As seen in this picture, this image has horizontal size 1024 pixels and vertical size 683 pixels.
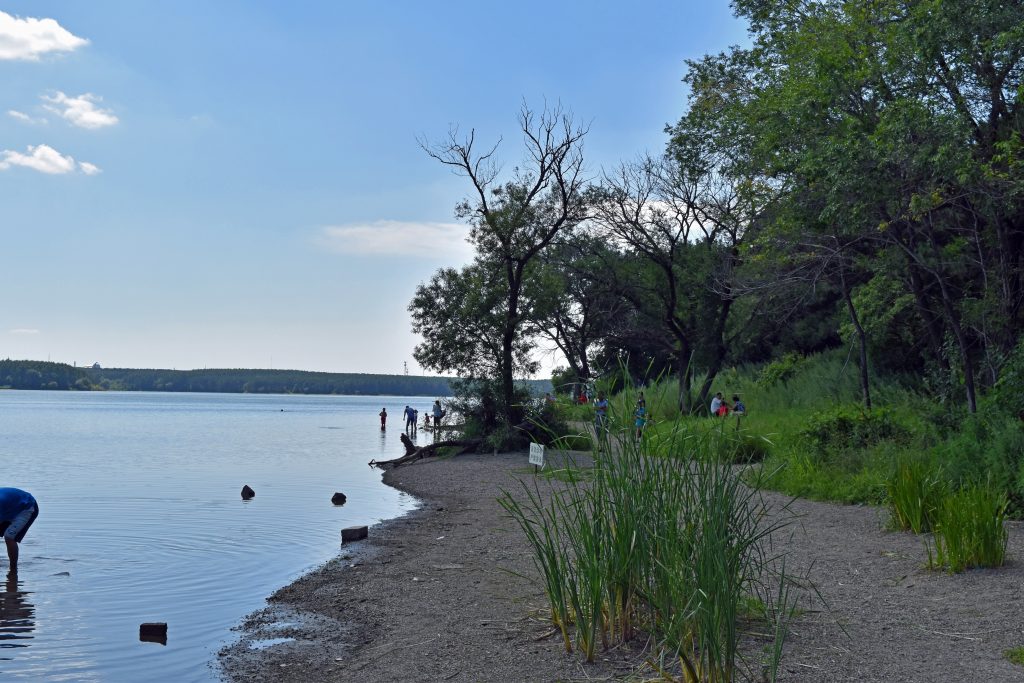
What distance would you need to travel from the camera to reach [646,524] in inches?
241

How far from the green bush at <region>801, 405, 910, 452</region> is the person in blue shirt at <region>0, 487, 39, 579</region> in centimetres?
1232

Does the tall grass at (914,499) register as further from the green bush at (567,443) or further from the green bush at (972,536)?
the green bush at (567,443)

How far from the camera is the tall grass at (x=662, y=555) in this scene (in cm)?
542

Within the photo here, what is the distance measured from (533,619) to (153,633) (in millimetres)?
3649

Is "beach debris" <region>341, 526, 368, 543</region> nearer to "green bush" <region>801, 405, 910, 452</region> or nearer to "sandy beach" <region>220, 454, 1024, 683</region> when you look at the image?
"sandy beach" <region>220, 454, 1024, 683</region>

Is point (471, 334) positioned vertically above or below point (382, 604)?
above

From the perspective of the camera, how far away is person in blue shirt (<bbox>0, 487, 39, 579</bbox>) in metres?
11.5

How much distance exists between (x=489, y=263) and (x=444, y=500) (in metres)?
13.2

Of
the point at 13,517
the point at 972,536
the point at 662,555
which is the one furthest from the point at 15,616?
the point at 972,536

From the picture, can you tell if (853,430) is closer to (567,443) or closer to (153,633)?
(567,443)

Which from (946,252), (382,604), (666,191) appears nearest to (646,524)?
(382,604)

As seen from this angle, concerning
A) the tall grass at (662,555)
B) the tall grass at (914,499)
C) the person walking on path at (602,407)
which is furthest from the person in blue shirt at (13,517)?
the tall grass at (914,499)

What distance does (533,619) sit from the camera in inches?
291

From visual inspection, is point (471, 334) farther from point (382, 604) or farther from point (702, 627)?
point (702, 627)
